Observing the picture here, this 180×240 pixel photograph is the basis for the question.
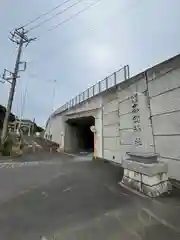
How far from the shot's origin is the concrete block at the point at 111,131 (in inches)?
492

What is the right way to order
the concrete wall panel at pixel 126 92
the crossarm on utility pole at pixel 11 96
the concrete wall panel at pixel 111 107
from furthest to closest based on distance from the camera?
the crossarm on utility pole at pixel 11 96 → the concrete wall panel at pixel 111 107 → the concrete wall panel at pixel 126 92

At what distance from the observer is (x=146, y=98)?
8633 millimetres

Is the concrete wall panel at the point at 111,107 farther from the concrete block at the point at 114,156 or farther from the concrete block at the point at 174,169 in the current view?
the concrete block at the point at 174,169

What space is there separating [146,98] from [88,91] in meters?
11.2

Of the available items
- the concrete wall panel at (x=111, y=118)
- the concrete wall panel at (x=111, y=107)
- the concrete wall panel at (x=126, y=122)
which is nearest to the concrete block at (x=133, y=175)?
the concrete wall panel at (x=126, y=122)

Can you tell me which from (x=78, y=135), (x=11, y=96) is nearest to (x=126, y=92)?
(x=11, y=96)

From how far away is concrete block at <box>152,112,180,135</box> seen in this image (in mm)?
6640

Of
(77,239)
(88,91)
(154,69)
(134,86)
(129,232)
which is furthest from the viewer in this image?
(88,91)

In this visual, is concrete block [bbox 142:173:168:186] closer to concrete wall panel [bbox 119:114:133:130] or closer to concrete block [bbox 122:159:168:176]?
concrete block [bbox 122:159:168:176]

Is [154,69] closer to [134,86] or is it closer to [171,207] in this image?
[134,86]

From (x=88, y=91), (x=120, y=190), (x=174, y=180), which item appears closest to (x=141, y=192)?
(x=120, y=190)

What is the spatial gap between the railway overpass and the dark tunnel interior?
6739mm

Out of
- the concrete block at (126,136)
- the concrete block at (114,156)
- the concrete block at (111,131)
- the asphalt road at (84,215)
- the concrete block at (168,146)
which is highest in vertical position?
the concrete block at (111,131)

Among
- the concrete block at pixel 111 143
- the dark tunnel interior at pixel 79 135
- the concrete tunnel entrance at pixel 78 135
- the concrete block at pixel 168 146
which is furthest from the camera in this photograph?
the dark tunnel interior at pixel 79 135
